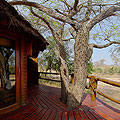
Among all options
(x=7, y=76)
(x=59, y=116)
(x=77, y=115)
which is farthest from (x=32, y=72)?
(x=77, y=115)

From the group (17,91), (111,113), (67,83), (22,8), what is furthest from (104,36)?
(17,91)

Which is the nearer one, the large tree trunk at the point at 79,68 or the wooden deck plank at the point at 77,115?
the wooden deck plank at the point at 77,115

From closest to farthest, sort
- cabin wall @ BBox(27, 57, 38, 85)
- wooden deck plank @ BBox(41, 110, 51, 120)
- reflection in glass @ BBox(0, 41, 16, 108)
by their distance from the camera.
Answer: wooden deck plank @ BBox(41, 110, 51, 120) → reflection in glass @ BBox(0, 41, 16, 108) → cabin wall @ BBox(27, 57, 38, 85)

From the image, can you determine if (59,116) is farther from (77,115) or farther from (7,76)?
(7,76)

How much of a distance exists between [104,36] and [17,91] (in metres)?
5.22

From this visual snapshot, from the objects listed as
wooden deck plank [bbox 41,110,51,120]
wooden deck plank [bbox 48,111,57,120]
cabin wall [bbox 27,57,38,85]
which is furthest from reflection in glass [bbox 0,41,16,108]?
cabin wall [bbox 27,57,38,85]

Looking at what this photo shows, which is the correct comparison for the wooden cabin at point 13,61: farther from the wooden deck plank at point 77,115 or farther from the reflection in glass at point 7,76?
the wooden deck plank at point 77,115

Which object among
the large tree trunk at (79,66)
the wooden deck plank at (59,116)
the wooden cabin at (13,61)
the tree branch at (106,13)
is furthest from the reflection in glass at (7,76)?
the tree branch at (106,13)

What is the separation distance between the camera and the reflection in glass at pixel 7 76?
2237 millimetres

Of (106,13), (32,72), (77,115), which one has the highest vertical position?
(106,13)

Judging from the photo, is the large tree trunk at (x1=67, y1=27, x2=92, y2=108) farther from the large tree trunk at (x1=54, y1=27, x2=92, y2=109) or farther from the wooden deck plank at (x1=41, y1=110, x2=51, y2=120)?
the wooden deck plank at (x1=41, y1=110, x2=51, y2=120)

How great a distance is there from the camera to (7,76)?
233cm

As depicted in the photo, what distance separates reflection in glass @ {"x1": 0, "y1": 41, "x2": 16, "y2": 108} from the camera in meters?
2.24

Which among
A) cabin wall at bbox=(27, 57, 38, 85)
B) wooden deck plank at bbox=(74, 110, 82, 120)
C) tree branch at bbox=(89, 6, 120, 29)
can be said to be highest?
tree branch at bbox=(89, 6, 120, 29)
